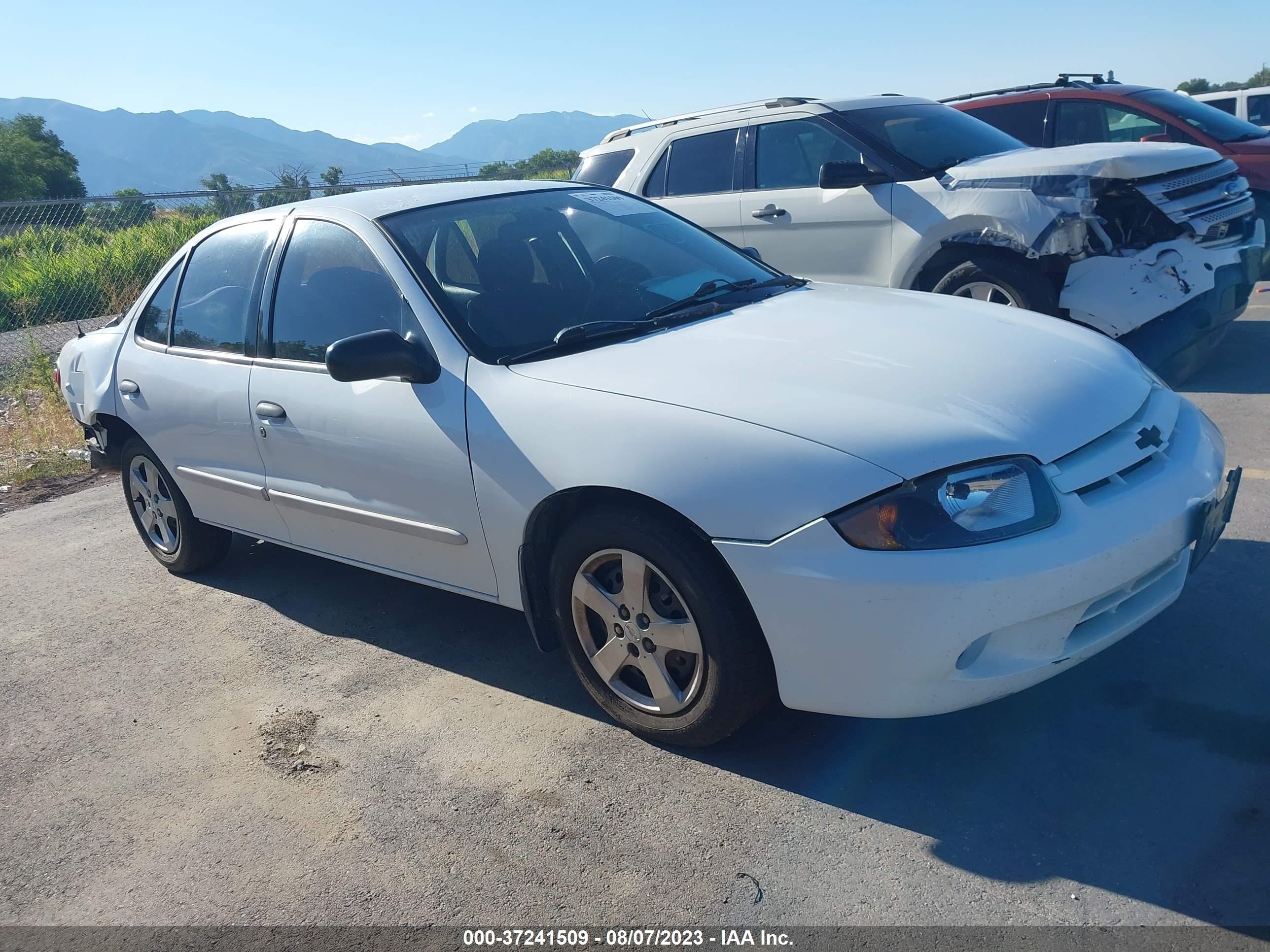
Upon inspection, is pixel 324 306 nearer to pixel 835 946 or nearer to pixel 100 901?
pixel 100 901

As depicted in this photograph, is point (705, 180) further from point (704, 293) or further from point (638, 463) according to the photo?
point (638, 463)

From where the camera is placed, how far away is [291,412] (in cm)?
384

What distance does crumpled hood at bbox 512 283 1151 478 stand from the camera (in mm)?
2648

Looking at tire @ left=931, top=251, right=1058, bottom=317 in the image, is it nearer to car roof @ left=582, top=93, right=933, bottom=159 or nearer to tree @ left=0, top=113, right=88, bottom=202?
car roof @ left=582, top=93, right=933, bottom=159

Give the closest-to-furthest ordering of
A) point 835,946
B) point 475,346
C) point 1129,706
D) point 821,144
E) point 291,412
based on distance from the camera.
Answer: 1. point 835,946
2. point 1129,706
3. point 475,346
4. point 291,412
5. point 821,144

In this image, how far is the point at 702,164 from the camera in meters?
7.61

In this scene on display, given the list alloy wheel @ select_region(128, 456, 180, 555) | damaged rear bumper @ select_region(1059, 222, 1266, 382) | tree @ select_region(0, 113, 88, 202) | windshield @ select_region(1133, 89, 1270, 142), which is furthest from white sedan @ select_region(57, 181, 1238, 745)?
tree @ select_region(0, 113, 88, 202)

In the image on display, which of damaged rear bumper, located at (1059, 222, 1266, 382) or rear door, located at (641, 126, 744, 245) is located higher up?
rear door, located at (641, 126, 744, 245)

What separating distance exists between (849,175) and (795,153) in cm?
78

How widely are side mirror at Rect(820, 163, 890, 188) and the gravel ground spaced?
3.18 meters

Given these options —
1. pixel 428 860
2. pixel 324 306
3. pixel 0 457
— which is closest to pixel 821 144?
pixel 324 306

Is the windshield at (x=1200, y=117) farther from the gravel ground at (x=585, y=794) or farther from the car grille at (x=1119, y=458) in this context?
the car grille at (x=1119, y=458)

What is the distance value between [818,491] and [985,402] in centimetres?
59

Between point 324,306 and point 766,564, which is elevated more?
point 324,306
